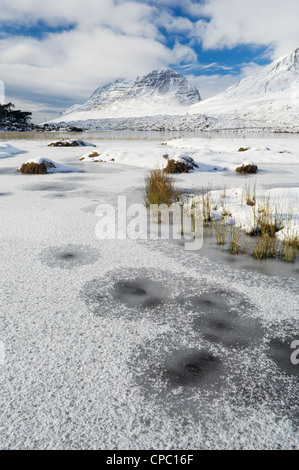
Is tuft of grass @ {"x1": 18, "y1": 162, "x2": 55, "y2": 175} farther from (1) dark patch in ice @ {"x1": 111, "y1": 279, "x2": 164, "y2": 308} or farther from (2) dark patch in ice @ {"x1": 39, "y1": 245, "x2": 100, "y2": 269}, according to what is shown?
(1) dark patch in ice @ {"x1": 111, "y1": 279, "x2": 164, "y2": 308}

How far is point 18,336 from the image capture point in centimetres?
220

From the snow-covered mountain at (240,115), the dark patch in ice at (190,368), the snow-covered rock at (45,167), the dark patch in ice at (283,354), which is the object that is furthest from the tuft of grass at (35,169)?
the snow-covered mountain at (240,115)

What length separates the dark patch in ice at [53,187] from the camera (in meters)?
7.59

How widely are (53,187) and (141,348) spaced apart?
6.51 meters

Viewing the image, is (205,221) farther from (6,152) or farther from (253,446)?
(6,152)

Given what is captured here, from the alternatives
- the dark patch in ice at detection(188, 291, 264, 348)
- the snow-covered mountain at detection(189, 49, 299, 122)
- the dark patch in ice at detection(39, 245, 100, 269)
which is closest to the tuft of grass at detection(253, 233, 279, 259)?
the dark patch in ice at detection(188, 291, 264, 348)

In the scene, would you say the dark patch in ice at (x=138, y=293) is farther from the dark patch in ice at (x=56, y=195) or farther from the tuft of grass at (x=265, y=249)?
the dark patch in ice at (x=56, y=195)

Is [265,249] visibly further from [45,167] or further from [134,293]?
[45,167]

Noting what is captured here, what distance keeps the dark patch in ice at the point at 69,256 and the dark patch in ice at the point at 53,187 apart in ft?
12.6

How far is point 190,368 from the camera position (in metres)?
1.94

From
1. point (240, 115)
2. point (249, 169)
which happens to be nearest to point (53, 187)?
point (249, 169)

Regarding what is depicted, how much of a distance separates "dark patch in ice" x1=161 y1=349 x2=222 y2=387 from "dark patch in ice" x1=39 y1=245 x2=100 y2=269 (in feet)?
5.89

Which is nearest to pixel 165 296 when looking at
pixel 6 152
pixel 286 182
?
pixel 286 182
